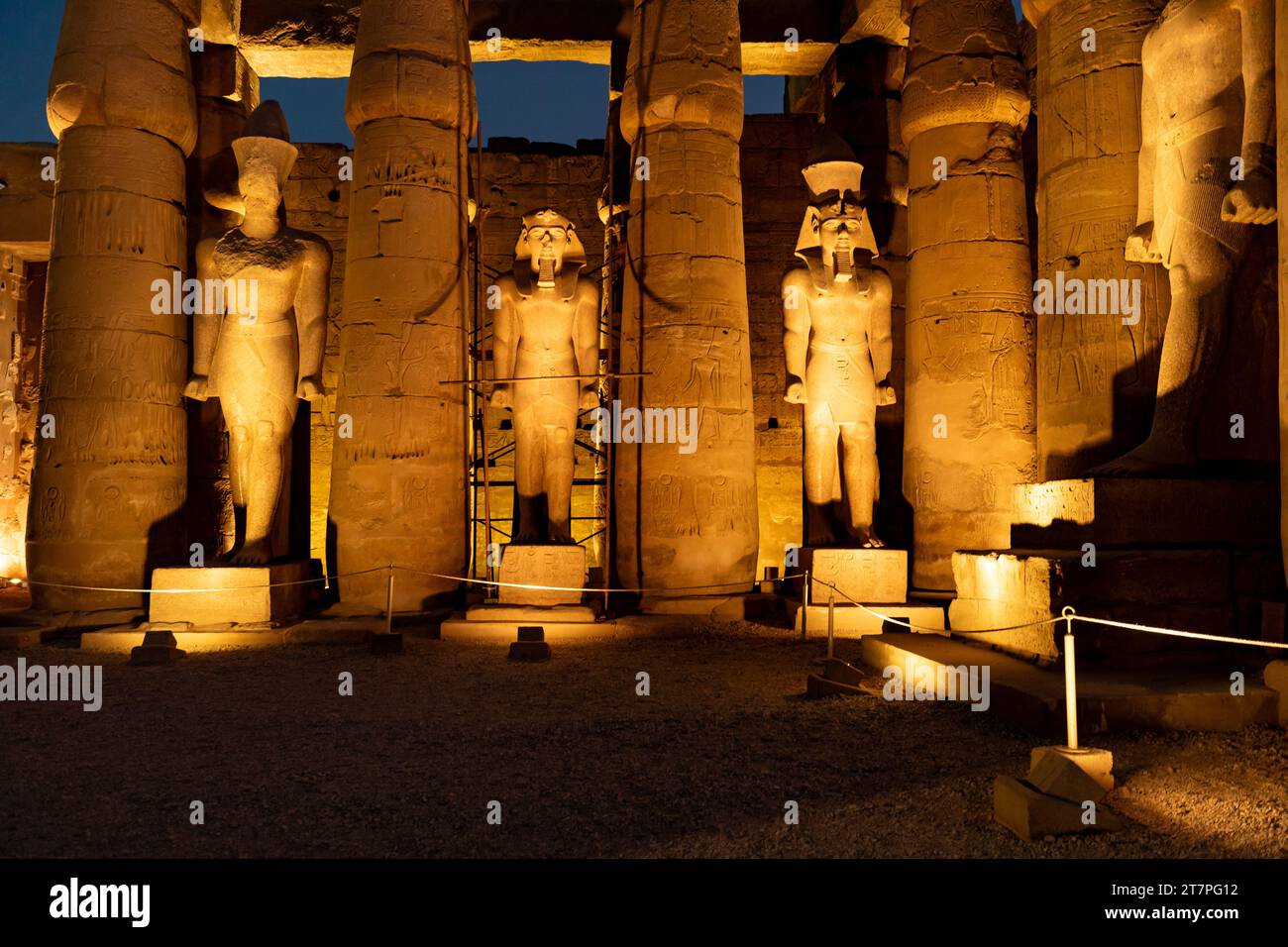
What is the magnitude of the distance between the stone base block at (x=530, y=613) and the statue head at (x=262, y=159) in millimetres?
4192

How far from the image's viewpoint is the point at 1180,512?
5.96 m

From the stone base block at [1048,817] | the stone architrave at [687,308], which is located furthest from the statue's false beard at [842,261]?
the stone base block at [1048,817]

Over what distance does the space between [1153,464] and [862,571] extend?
3.35 meters

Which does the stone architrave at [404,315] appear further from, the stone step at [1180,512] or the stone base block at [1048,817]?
the stone base block at [1048,817]

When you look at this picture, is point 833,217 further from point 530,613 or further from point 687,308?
point 530,613

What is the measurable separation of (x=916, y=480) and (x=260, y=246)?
6898 mm

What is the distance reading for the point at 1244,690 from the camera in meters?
4.68

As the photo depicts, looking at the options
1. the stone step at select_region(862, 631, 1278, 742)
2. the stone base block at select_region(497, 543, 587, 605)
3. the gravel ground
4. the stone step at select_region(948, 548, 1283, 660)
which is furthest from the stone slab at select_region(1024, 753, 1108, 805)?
the stone base block at select_region(497, 543, 587, 605)

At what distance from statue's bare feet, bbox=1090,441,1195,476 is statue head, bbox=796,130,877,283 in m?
3.73

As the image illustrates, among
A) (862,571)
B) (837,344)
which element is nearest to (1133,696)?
(862,571)

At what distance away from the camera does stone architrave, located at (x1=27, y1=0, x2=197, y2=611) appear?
10.2 metres

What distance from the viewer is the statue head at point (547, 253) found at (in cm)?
930

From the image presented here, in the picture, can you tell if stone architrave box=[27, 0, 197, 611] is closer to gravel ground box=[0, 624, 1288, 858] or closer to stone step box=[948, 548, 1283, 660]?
gravel ground box=[0, 624, 1288, 858]

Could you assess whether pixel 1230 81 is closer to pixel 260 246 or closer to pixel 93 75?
pixel 260 246
